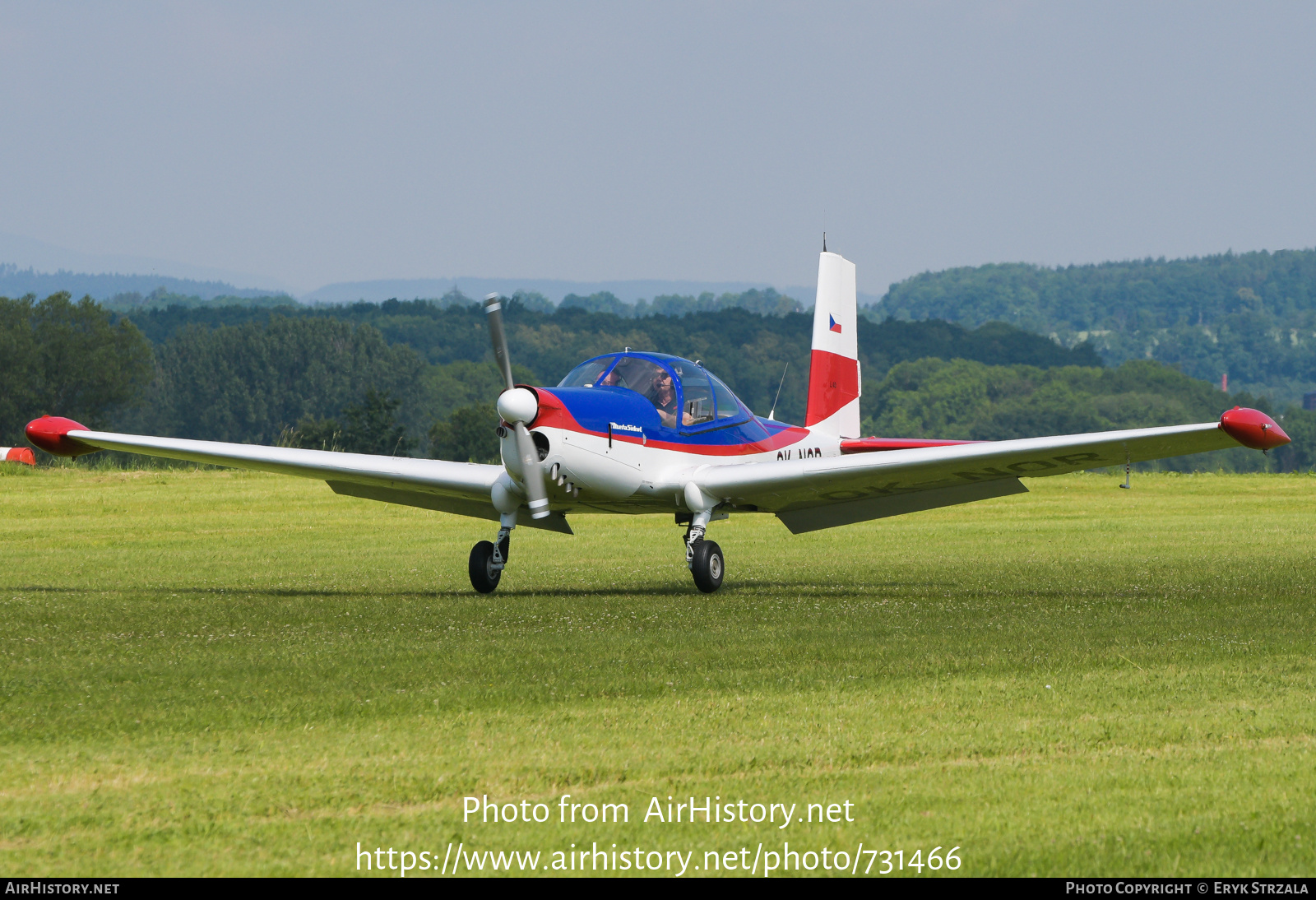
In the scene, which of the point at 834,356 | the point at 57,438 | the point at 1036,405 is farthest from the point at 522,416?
the point at 1036,405

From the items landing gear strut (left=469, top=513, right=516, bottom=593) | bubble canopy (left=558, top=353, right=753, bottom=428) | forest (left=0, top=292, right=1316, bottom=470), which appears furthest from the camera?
forest (left=0, top=292, right=1316, bottom=470)

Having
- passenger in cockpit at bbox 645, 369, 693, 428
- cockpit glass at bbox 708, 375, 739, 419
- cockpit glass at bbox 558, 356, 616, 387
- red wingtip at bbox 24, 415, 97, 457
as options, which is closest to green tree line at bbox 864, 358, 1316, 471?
cockpit glass at bbox 708, 375, 739, 419

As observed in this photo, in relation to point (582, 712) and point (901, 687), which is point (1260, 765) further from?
point (582, 712)

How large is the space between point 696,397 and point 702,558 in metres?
1.82

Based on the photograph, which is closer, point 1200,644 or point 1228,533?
point 1200,644

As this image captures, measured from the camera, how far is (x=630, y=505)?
15148 mm

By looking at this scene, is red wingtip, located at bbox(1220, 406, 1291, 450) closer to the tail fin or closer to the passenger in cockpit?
the passenger in cockpit

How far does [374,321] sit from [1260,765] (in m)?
189

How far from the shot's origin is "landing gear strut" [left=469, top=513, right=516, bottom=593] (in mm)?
15141

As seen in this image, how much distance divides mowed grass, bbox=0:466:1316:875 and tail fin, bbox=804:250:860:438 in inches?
106

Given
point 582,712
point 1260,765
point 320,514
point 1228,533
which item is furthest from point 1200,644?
point 320,514

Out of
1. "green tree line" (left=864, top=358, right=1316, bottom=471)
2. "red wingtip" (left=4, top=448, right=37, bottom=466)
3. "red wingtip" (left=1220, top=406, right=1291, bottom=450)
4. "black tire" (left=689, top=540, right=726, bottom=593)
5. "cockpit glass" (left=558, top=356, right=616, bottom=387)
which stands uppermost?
"cockpit glass" (left=558, top=356, right=616, bottom=387)

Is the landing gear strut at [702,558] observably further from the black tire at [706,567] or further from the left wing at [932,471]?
the left wing at [932,471]

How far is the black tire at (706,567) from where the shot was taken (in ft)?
49.0
